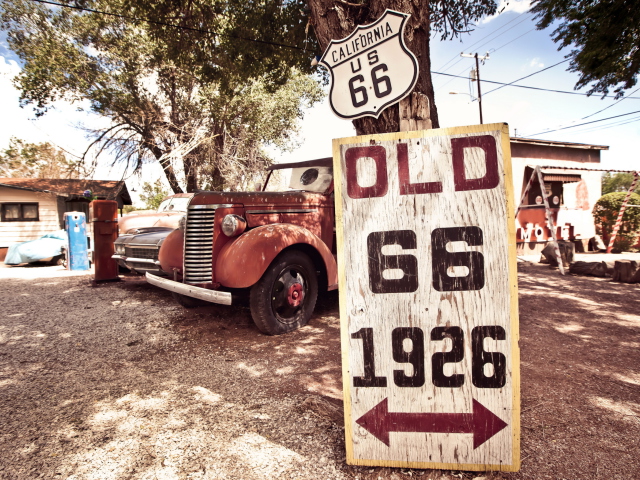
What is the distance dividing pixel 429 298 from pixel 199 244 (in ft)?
9.37

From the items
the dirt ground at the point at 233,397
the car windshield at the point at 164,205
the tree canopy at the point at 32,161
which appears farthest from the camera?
the tree canopy at the point at 32,161

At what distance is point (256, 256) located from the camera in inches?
140

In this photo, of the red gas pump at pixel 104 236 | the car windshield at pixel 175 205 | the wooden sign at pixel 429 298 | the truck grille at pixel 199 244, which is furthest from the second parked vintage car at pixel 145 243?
the wooden sign at pixel 429 298

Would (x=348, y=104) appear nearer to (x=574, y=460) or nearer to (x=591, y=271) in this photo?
(x=574, y=460)

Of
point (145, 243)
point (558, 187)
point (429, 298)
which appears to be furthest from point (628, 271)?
point (558, 187)

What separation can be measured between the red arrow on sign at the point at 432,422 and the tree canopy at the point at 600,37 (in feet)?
18.0

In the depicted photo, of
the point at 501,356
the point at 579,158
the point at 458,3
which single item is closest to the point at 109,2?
the point at 458,3

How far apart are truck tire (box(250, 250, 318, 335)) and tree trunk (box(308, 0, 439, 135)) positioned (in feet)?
5.72

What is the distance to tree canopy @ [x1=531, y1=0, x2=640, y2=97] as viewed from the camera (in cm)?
482

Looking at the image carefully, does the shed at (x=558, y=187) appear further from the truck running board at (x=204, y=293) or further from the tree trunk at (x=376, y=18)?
the truck running board at (x=204, y=293)

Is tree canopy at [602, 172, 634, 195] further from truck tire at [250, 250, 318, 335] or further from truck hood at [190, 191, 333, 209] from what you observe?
truck tire at [250, 250, 318, 335]

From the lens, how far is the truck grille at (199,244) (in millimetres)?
3908

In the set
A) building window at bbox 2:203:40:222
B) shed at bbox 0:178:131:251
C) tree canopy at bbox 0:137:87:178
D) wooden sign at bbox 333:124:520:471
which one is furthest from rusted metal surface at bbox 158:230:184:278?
tree canopy at bbox 0:137:87:178

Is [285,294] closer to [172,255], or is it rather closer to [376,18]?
[172,255]
